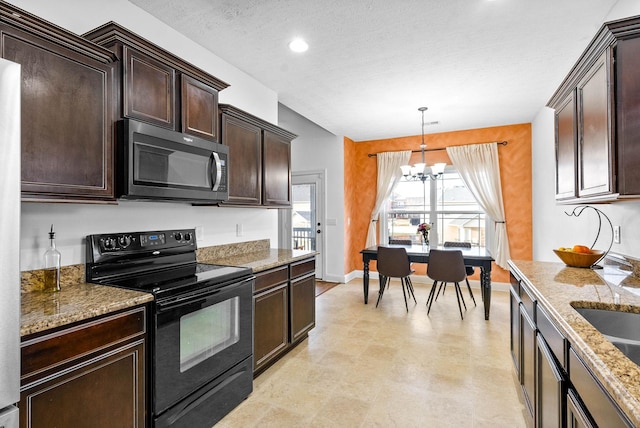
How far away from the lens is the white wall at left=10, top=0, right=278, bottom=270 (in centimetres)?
173

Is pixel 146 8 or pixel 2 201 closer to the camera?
pixel 2 201

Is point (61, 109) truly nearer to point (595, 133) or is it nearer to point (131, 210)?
point (131, 210)

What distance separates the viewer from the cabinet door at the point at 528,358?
170 centimetres

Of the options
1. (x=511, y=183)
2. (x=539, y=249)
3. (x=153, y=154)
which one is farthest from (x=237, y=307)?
(x=511, y=183)

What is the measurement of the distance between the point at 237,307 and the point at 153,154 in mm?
1100

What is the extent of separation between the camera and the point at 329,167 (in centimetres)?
579

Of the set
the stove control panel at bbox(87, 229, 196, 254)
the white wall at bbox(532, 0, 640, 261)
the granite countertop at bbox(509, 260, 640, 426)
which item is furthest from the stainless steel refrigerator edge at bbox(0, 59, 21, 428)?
the white wall at bbox(532, 0, 640, 261)

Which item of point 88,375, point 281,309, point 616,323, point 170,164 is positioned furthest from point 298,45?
point 616,323

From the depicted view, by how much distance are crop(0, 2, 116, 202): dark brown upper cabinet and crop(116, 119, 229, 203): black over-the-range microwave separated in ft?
0.25

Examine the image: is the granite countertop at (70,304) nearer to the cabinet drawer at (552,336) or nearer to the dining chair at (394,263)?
the cabinet drawer at (552,336)

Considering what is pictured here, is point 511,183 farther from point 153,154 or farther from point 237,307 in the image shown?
point 153,154

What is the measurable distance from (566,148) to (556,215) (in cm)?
206

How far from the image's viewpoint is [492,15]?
2.33 meters

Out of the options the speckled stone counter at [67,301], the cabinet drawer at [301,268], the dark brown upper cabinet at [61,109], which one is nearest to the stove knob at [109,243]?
the speckled stone counter at [67,301]
